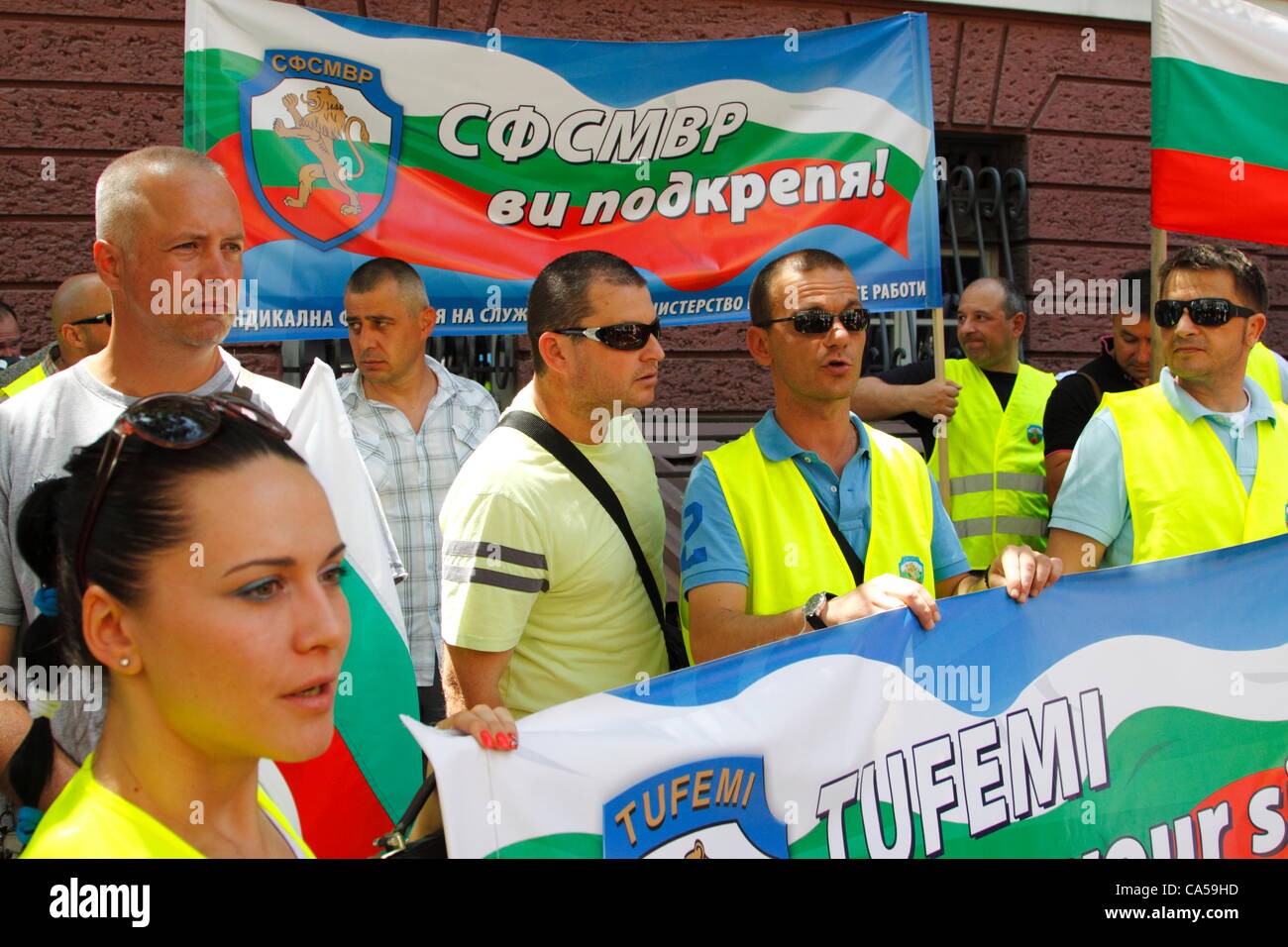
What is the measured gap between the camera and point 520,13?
7.70 m

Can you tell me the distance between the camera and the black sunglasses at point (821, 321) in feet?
10.1

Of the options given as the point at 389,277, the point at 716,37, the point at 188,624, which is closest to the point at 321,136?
the point at 389,277

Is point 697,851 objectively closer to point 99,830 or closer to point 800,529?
point 800,529

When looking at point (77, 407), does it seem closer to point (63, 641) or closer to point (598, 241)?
point (63, 641)

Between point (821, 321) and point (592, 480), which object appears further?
point (821, 321)

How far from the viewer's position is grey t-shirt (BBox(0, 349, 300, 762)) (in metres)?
2.08

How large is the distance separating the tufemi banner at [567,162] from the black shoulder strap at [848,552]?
213 cm

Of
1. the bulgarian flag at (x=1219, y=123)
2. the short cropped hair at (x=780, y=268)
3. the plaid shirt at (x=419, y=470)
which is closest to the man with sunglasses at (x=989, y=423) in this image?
the bulgarian flag at (x=1219, y=123)

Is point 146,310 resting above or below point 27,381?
below

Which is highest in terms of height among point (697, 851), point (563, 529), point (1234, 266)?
point (1234, 266)

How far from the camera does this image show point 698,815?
221cm

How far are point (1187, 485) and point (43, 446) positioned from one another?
109 inches

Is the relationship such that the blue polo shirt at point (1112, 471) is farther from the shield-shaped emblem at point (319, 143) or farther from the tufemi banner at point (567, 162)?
the shield-shaped emblem at point (319, 143)
